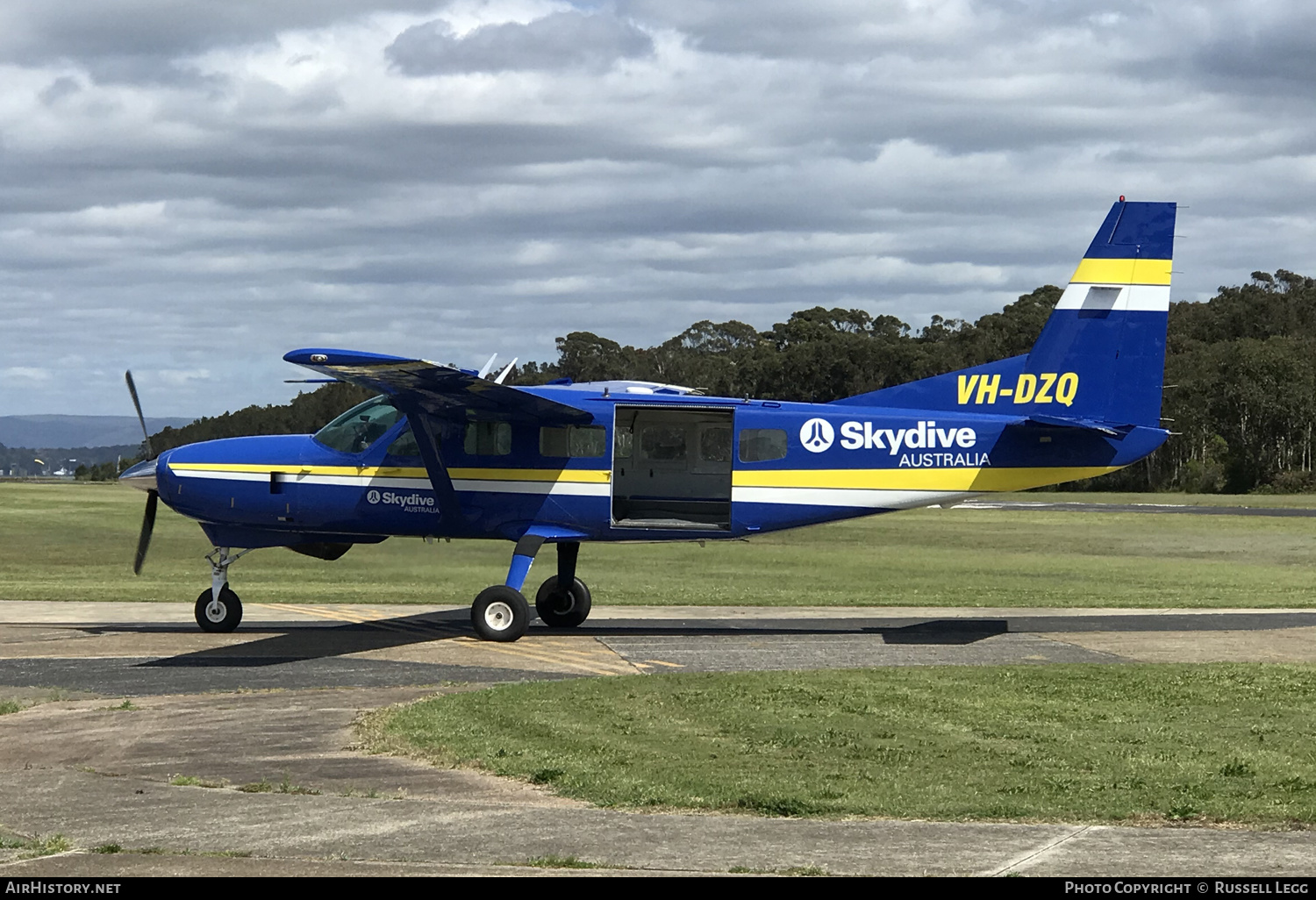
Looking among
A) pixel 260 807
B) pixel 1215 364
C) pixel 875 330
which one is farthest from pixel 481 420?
pixel 875 330

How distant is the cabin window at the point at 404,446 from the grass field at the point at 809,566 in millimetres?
3011

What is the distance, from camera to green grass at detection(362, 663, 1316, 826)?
29.5 feet

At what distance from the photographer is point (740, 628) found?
20469mm

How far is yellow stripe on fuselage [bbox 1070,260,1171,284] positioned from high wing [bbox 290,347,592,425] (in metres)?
7.02

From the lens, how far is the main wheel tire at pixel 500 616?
60.6ft

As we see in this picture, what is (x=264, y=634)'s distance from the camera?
19.7 m

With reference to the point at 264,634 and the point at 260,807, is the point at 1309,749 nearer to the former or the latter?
the point at 260,807

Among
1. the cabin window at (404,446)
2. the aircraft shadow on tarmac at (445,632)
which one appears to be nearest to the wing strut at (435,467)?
the cabin window at (404,446)

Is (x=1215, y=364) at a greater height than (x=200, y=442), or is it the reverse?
(x=1215, y=364)

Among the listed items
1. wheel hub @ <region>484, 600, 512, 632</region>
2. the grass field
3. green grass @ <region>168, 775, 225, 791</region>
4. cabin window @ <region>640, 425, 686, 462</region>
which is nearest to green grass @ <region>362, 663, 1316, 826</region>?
green grass @ <region>168, 775, 225, 791</region>

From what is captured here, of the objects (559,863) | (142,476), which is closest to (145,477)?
(142,476)

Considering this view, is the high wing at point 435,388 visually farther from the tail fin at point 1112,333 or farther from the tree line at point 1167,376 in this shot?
the tree line at point 1167,376

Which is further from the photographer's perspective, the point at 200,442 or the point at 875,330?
the point at 875,330

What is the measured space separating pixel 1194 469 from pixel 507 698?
87187 mm
